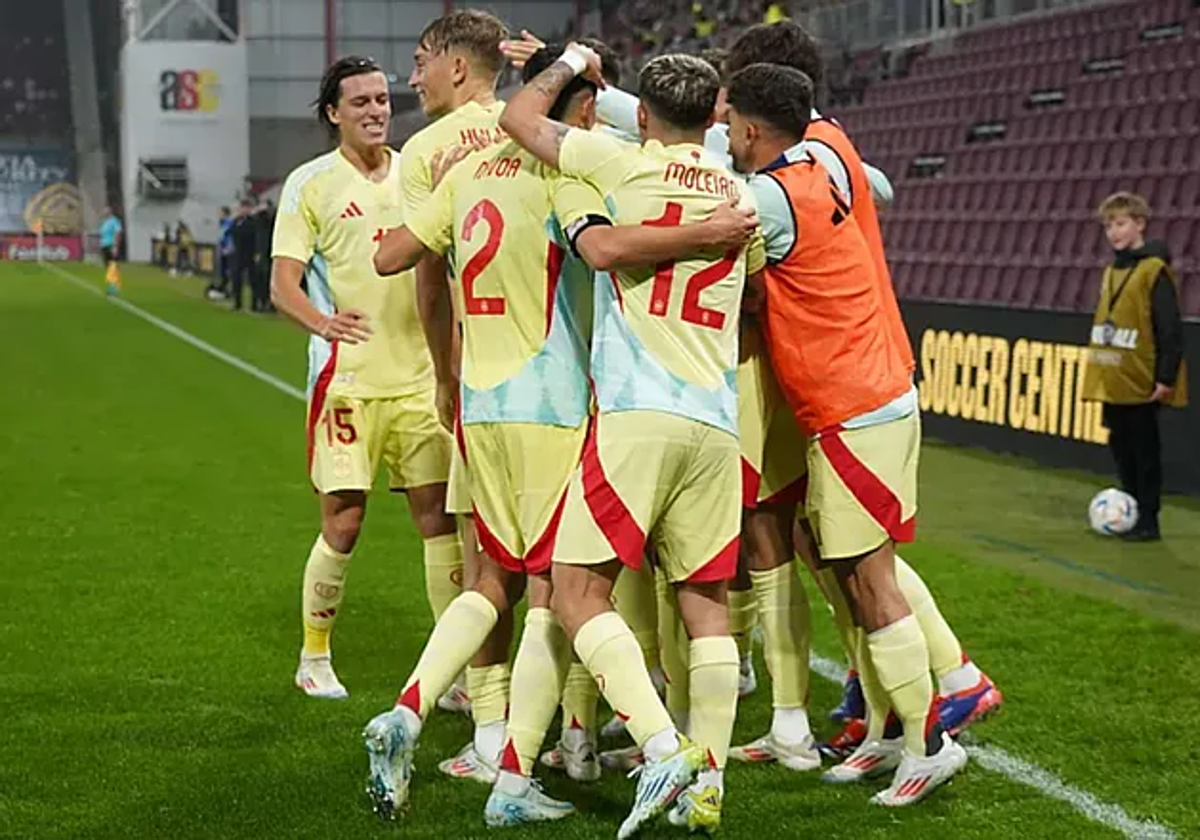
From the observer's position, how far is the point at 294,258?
6.51m

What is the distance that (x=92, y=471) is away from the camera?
12.8 m

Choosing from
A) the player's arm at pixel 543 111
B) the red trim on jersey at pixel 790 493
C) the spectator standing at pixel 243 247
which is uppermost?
the player's arm at pixel 543 111

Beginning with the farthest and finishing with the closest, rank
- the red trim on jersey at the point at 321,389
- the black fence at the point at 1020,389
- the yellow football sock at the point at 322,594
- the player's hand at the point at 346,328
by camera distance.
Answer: the black fence at the point at 1020,389 → the yellow football sock at the point at 322,594 → the red trim on jersey at the point at 321,389 → the player's hand at the point at 346,328

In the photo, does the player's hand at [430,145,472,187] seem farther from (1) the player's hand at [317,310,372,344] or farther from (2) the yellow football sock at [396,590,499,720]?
(2) the yellow football sock at [396,590,499,720]

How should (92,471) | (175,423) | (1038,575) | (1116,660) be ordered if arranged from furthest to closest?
1. (175,423)
2. (92,471)
3. (1038,575)
4. (1116,660)

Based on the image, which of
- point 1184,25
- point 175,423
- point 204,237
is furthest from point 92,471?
point 204,237

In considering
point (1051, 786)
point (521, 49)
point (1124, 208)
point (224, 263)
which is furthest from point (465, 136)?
point (224, 263)

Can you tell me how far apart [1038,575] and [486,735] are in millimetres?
4374

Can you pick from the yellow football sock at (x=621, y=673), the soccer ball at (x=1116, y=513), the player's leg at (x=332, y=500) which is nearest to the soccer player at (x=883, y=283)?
the yellow football sock at (x=621, y=673)

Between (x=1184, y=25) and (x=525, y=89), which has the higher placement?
(x=1184, y=25)

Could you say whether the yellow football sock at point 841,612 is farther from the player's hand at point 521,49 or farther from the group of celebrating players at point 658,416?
the player's hand at point 521,49

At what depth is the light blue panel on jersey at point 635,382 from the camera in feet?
16.2

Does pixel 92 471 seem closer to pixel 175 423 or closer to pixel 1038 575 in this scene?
pixel 175 423

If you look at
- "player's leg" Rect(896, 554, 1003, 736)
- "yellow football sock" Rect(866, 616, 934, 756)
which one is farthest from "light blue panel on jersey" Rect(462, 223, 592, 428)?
"player's leg" Rect(896, 554, 1003, 736)
